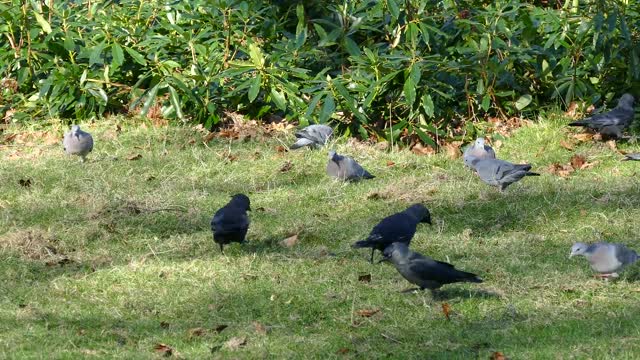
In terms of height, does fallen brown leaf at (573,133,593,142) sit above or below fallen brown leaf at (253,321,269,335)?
below

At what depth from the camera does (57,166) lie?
10406 mm

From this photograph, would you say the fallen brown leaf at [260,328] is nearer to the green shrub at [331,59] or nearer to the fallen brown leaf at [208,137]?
the green shrub at [331,59]

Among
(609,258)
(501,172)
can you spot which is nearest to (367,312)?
(609,258)

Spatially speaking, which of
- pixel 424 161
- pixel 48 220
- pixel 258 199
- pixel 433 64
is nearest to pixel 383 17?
pixel 433 64

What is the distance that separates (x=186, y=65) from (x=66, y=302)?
5606 mm

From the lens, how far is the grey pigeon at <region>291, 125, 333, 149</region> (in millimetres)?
10594

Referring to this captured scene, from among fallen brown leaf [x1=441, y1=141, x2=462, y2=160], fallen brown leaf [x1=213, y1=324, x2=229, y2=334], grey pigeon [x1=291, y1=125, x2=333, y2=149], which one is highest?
fallen brown leaf [x1=213, y1=324, x2=229, y2=334]

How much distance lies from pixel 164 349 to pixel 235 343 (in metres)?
0.39

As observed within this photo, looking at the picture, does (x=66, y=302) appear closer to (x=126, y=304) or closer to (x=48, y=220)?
(x=126, y=304)

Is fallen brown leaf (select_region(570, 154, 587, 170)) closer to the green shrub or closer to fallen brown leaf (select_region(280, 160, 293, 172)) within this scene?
the green shrub

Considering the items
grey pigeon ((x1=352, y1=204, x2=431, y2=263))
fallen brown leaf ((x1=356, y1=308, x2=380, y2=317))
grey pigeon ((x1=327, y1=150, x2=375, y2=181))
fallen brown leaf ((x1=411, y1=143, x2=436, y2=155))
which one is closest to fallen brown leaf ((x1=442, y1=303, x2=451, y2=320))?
fallen brown leaf ((x1=356, y1=308, x2=380, y2=317))

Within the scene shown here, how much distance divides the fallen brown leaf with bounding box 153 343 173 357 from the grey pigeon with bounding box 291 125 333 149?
4.93m

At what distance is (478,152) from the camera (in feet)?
32.5

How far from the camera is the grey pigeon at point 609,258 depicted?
665cm
